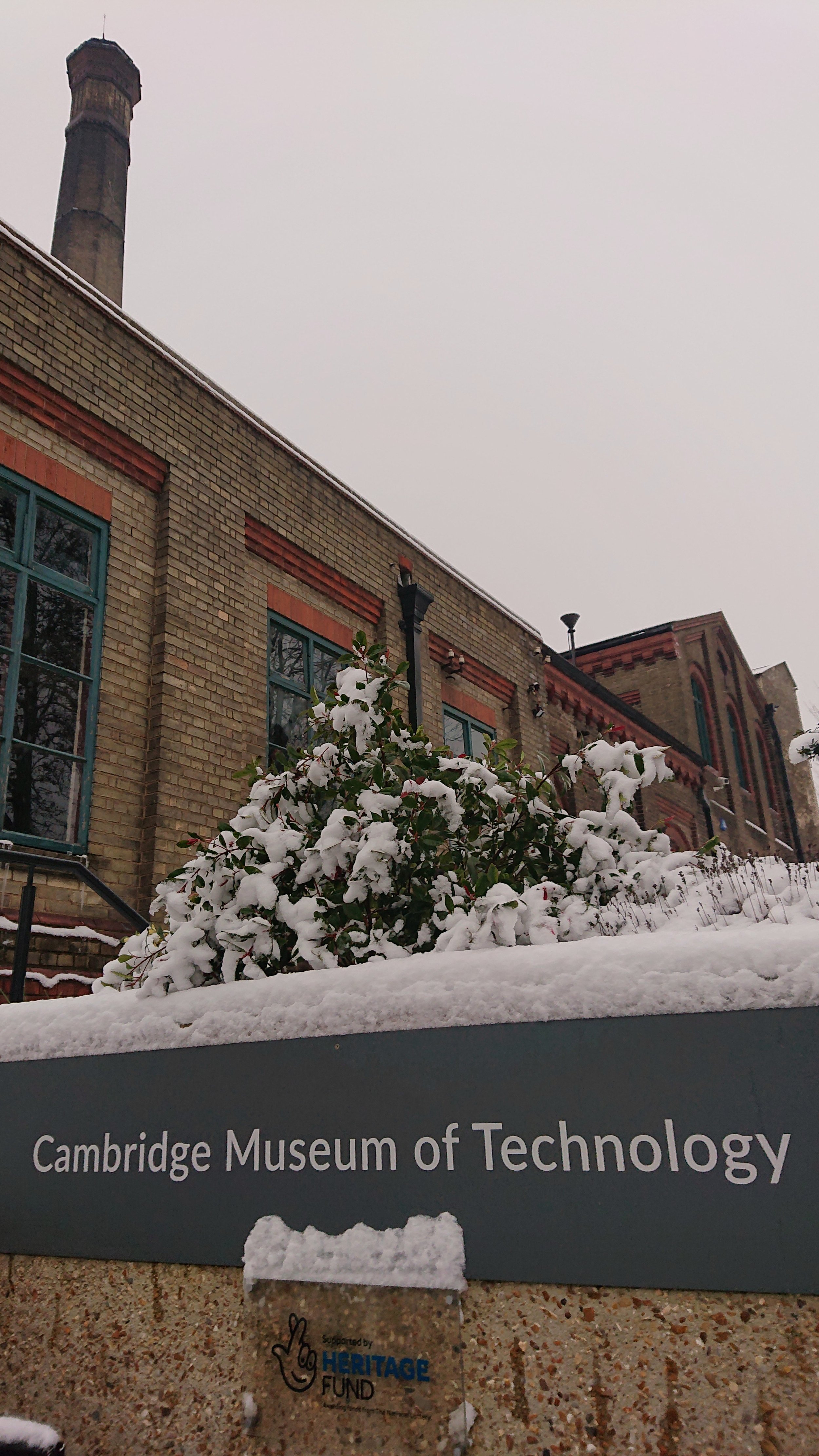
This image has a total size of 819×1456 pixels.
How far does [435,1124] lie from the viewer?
2207 millimetres

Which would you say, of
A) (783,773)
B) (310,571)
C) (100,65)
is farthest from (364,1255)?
(783,773)

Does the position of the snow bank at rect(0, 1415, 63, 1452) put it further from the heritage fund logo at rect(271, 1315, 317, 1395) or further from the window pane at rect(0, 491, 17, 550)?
the window pane at rect(0, 491, 17, 550)

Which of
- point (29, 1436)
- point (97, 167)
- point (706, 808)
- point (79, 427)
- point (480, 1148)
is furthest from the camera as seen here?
point (706, 808)

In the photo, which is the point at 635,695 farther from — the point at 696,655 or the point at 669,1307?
the point at 669,1307

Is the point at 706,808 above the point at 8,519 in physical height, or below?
above

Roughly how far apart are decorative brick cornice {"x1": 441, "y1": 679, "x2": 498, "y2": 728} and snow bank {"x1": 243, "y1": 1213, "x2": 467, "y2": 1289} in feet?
25.5

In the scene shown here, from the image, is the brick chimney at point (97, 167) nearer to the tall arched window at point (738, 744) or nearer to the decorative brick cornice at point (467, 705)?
the decorative brick cornice at point (467, 705)

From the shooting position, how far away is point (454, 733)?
10273 mm

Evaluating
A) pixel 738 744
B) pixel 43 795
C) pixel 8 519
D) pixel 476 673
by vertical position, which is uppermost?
pixel 738 744

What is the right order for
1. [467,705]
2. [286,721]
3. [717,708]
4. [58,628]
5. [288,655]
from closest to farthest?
1. [58,628]
2. [286,721]
3. [288,655]
4. [467,705]
5. [717,708]


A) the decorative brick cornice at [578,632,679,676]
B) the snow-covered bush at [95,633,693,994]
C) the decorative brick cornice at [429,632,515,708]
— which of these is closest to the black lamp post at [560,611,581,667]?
the decorative brick cornice at [578,632,679,676]

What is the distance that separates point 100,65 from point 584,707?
17.3 meters

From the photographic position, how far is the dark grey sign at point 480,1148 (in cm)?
187

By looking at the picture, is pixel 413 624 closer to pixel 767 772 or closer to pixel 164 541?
pixel 164 541
